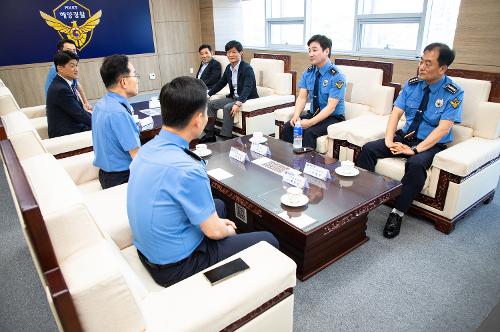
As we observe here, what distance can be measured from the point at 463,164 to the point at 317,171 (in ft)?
2.82

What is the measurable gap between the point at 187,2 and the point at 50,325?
561cm

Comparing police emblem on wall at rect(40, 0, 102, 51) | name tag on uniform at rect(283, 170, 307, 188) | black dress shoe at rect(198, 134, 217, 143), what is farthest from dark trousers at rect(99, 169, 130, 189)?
police emblem on wall at rect(40, 0, 102, 51)

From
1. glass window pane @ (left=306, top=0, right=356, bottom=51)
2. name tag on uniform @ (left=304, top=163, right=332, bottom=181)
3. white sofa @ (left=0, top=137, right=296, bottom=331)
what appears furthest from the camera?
glass window pane @ (left=306, top=0, right=356, bottom=51)

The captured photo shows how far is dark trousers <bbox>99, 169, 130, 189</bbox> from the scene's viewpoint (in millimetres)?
2107

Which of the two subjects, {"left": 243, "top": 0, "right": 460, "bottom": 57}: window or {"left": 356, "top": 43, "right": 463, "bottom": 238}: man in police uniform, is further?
{"left": 243, "top": 0, "right": 460, "bottom": 57}: window

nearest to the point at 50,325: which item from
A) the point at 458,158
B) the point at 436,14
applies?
the point at 458,158

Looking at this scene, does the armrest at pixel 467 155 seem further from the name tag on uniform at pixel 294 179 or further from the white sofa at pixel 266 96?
the white sofa at pixel 266 96

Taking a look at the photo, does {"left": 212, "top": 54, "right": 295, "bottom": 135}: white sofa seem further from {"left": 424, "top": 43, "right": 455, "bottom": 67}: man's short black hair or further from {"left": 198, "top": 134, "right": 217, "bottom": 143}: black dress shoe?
{"left": 424, "top": 43, "right": 455, "bottom": 67}: man's short black hair

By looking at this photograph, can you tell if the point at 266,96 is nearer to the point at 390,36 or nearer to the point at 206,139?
the point at 206,139

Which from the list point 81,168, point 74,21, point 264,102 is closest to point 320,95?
point 264,102

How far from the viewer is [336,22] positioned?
180 inches

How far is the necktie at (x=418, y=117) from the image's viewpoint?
242cm

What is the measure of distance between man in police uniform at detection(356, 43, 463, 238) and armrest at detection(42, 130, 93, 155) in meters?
2.05

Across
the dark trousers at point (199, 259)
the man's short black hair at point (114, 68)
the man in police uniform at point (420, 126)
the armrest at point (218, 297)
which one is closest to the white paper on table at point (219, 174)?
the dark trousers at point (199, 259)
